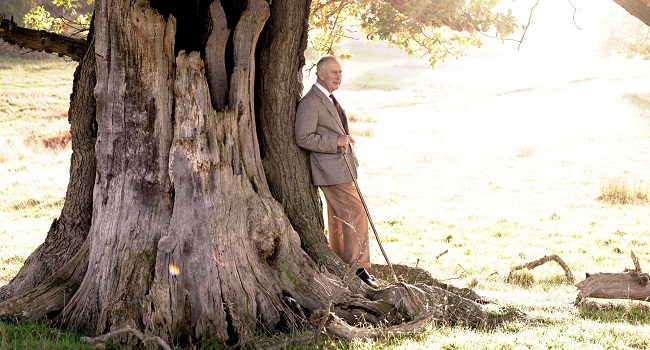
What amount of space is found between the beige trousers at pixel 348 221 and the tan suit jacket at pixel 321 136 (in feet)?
0.77

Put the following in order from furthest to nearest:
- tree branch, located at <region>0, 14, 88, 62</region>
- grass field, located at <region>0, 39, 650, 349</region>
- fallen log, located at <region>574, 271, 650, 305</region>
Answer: fallen log, located at <region>574, 271, 650, 305</region> < tree branch, located at <region>0, 14, 88, 62</region> < grass field, located at <region>0, 39, 650, 349</region>

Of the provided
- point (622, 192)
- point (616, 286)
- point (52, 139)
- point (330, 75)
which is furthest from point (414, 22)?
point (52, 139)

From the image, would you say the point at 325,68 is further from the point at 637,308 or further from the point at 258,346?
the point at 637,308

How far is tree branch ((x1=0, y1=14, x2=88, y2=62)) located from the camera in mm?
7688

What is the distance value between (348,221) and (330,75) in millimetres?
1520

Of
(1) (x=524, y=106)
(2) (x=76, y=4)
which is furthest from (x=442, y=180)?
(1) (x=524, y=106)

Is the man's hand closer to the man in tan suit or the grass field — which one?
the man in tan suit

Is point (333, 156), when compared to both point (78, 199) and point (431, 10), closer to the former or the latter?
point (78, 199)

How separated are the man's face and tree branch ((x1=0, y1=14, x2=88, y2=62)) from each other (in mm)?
2497

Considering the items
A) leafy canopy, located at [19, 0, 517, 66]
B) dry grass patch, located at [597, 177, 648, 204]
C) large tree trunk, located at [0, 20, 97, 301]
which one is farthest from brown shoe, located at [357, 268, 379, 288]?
dry grass patch, located at [597, 177, 648, 204]

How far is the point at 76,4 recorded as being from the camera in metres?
11.1

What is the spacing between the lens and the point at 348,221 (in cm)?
789

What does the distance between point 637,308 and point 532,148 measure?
18207mm

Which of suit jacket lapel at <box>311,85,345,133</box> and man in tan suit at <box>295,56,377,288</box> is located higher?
suit jacket lapel at <box>311,85,345,133</box>
